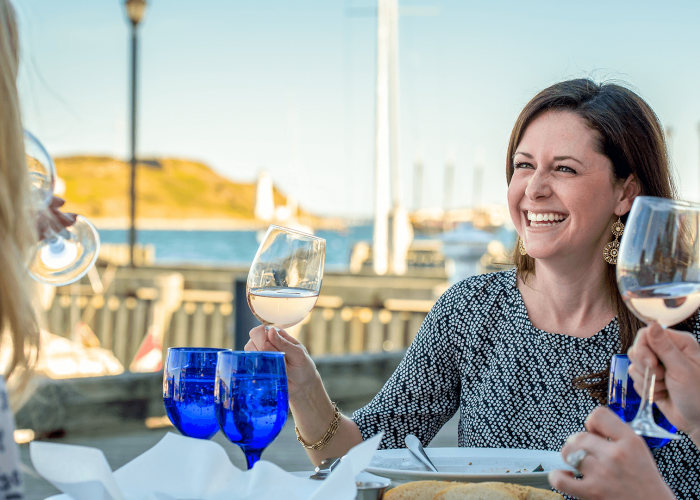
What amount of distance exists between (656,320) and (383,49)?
53.2 feet

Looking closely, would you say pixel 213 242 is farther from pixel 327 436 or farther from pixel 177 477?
pixel 177 477

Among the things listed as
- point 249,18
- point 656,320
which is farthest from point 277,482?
point 249,18

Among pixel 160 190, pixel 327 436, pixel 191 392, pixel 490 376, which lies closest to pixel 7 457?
pixel 191 392

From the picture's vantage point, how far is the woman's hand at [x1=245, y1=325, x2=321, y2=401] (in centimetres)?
170

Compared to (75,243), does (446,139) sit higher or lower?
higher

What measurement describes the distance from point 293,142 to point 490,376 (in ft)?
154

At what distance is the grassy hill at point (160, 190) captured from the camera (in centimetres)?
7488

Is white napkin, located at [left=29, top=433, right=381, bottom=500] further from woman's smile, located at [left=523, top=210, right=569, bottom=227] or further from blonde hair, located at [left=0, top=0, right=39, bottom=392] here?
woman's smile, located at [left=523, top=210, right=569, bottom=227]

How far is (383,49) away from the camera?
16672 mm

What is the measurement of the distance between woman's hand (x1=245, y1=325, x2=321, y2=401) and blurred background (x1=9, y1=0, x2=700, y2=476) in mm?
464

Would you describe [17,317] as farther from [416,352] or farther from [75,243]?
[416,352]

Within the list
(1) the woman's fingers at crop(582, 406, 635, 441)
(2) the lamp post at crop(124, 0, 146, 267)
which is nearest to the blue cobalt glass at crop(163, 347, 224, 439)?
(1) the woman's fingers at crop(582, 406, 635, 441)

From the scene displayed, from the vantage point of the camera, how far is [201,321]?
7992 mm

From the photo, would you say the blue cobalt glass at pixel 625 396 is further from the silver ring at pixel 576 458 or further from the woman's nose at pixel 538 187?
the woman's nose at pixel 538 187
